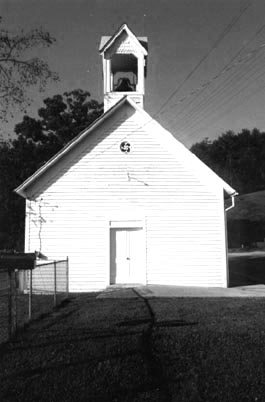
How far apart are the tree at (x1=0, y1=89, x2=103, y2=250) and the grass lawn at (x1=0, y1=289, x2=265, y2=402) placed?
2370cm

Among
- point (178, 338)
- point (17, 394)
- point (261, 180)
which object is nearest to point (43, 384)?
point (17, 394)

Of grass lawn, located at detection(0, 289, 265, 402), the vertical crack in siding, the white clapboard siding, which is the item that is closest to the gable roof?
the white clapboard siding

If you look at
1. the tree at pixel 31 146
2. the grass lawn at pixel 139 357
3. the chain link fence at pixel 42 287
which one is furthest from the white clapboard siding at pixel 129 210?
the tree at pixel 31 146

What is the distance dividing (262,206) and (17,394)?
5685cm

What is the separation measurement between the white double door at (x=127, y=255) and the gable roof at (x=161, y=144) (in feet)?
10.7

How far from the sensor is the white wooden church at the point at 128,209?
669 inches

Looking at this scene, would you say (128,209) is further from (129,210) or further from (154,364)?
(154,364)

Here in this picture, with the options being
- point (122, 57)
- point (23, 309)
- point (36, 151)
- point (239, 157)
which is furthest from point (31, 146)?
point (239, 157)

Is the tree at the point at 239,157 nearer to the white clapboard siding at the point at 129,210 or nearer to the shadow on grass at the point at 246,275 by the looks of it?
the shadow on grass at the point at 246,275

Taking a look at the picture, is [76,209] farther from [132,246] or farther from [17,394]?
[17,394]

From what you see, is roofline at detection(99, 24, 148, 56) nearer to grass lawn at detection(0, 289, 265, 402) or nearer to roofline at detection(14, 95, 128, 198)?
roofline at detection(14, 95, 128, 198)

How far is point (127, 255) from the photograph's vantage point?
17.3 m

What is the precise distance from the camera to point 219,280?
16.9 metres

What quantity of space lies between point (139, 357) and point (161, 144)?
467 inches
